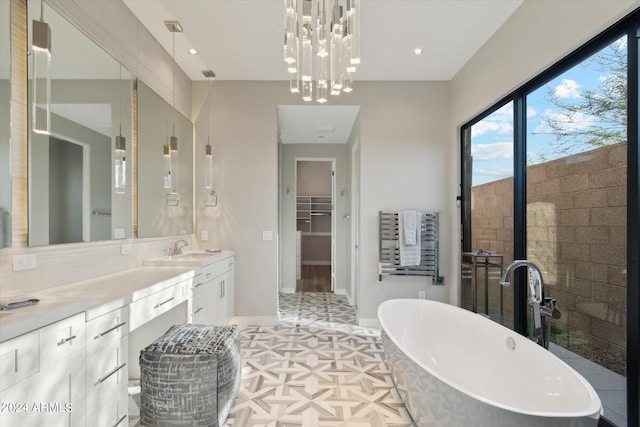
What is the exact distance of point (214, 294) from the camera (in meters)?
2.94

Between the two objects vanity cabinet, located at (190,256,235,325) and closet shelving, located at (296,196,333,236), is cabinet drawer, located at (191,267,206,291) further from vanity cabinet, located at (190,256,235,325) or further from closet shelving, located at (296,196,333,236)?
closet shelving, located at (296,196,333,236)

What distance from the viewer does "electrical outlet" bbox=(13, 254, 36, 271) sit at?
1.52 metres

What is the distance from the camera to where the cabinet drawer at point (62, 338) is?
115 cm

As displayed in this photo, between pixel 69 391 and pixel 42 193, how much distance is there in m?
1.06

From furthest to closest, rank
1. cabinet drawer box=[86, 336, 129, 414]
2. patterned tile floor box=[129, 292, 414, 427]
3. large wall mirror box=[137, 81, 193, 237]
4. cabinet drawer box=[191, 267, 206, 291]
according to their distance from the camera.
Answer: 1. large wall mirror box=[137, 81, 193, 237]
2. cabinet drawer box=[191, 267, 206, 291]
3. patterned tile floor box=[129, 292, 414, 427]
4. cabinet drawer box=[86, 336, 129, 414]

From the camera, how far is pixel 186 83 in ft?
11.5

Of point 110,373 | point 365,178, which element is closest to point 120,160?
point 110,373

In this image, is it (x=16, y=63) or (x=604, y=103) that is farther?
(x=604, y=103)

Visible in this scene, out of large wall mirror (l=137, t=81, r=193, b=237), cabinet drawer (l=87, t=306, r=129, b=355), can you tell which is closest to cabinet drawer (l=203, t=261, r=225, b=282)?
large wall mirror (l=137, t=81, r=193, b=237)

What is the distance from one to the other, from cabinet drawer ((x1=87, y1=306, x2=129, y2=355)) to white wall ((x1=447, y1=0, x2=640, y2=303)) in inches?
120

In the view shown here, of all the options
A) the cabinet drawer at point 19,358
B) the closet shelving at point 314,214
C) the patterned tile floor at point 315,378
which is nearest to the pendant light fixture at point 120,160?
the cabinet drawer at point 19,358

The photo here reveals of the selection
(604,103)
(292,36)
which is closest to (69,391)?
(292,36)

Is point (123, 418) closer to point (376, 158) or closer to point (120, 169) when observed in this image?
point (120, 169)

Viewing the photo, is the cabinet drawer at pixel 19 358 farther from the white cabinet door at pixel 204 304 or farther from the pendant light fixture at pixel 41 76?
the white cabinet door at pixel 204 304
